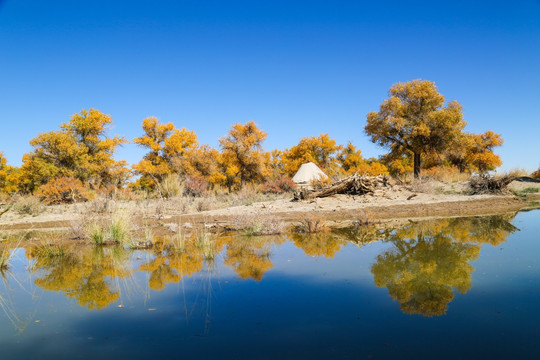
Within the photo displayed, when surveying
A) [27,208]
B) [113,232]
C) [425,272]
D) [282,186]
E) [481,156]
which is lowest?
[425,272]

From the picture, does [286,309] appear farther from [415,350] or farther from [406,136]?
[406,136]

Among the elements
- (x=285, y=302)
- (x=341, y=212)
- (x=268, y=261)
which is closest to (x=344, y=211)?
(x=341, y=212)

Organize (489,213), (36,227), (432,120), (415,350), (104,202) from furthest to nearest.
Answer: (432,120) → (104,202) → (36,227) → (489,213) → (415,350)

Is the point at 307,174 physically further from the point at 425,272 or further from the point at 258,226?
the point at 425,272

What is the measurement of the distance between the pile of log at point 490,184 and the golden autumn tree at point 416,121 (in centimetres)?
837

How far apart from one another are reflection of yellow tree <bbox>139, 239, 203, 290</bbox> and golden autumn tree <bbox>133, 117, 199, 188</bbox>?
2578 centimetres

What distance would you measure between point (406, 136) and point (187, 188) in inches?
627

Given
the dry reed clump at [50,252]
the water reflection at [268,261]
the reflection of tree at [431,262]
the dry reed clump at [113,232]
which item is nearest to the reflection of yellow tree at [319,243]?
the water reflection at [268,261]

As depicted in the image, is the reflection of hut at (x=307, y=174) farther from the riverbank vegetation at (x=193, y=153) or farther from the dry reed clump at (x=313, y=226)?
the dry reed clump at (x=313, y=226)

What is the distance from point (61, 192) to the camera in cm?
2188

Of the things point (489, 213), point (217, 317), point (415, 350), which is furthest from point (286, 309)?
point (489, 213)

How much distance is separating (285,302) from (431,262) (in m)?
2.66

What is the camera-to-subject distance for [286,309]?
162 inches

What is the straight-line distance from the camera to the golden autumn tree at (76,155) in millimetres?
27062
